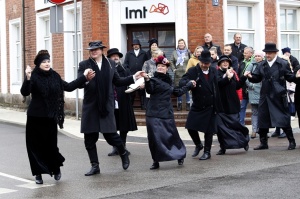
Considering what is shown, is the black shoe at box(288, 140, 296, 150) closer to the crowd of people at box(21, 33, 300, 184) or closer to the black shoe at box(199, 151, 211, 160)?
the crowd of people at box(21, 33, 300, 184)

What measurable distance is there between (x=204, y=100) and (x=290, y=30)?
8912mm

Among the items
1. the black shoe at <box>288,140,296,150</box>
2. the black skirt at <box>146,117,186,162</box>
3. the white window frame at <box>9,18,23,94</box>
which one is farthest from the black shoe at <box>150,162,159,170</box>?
the white window frame at <box>9,18,23,94</box>

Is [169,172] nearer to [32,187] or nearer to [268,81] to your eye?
[32,187]

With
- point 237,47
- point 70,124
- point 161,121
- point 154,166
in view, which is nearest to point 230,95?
point 161,121

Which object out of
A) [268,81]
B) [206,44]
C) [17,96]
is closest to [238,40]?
[206,44]

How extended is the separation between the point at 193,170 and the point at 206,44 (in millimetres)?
6570

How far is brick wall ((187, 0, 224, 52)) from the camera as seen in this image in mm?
16859

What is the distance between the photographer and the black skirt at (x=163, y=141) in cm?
1027

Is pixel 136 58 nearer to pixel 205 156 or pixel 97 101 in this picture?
pixel 205 156

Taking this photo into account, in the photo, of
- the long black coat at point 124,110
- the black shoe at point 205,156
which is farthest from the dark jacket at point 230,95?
the long black coat at point 124,110

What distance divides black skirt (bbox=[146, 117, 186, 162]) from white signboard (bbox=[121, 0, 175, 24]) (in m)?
7.20

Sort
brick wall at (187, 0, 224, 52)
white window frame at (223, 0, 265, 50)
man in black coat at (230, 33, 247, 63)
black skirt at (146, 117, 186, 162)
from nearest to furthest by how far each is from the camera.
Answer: black skirt at (146, 117, 186, 162)
man in black coat at (230, 33, 247, 63)
brick wall at (187, 0, 224, 52)
white window frame at (223, 0, 265, 50)

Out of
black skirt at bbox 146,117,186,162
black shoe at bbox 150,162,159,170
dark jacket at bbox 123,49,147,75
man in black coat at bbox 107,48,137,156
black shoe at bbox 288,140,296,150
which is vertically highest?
dark jacket at bbox 123,49,147,75

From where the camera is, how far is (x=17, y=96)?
2306 cm
